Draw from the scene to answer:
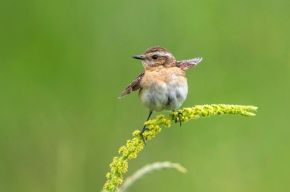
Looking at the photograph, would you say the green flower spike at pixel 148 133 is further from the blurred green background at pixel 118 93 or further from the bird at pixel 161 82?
the blurred green background at pixel 118 93

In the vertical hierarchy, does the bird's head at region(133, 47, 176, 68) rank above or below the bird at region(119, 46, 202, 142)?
above

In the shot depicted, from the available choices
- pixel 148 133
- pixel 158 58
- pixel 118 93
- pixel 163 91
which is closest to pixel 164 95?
pixel 163 91

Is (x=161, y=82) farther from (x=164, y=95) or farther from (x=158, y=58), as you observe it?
(x=158, y=58)

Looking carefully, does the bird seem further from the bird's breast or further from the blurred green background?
the blurred green background

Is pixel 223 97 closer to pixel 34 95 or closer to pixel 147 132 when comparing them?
pixel 34 95

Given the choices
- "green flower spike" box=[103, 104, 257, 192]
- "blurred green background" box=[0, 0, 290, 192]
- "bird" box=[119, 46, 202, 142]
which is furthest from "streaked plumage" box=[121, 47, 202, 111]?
"green flower spike" box=[103, 104, 257, 192]

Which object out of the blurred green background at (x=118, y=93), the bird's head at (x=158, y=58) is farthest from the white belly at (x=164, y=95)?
the blurred green background at (x=118, y=93)
